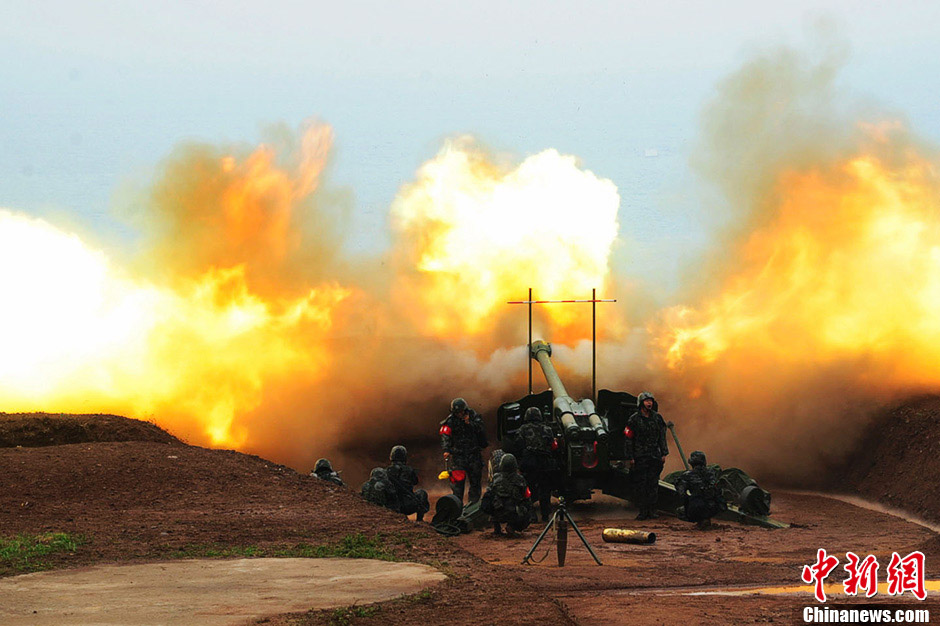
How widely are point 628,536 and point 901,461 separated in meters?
10.5

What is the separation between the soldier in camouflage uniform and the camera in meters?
22.4

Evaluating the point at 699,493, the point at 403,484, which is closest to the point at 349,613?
the point at 403,484

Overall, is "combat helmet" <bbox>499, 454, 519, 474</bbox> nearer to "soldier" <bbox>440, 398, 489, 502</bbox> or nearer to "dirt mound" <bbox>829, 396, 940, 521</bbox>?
"soldier" <bbox>440, 398, 489, 502</bbox>

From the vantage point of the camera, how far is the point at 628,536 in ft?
68.9

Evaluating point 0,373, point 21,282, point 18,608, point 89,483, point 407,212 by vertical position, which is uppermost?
point 407,212

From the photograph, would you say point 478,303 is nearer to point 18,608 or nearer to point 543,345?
point 543,345

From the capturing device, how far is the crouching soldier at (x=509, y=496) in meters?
21.4

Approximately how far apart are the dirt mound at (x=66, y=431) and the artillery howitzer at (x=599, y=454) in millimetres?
7477

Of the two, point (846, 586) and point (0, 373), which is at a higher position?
point (0, 373)

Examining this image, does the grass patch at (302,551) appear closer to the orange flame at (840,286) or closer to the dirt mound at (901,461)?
the dirt mound at (901,461)

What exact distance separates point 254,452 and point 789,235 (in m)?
15.2

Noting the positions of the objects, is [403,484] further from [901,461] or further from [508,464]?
[901,461]

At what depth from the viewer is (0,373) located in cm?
3083

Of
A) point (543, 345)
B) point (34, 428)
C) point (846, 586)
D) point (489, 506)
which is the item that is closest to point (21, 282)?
point (34, 428)
